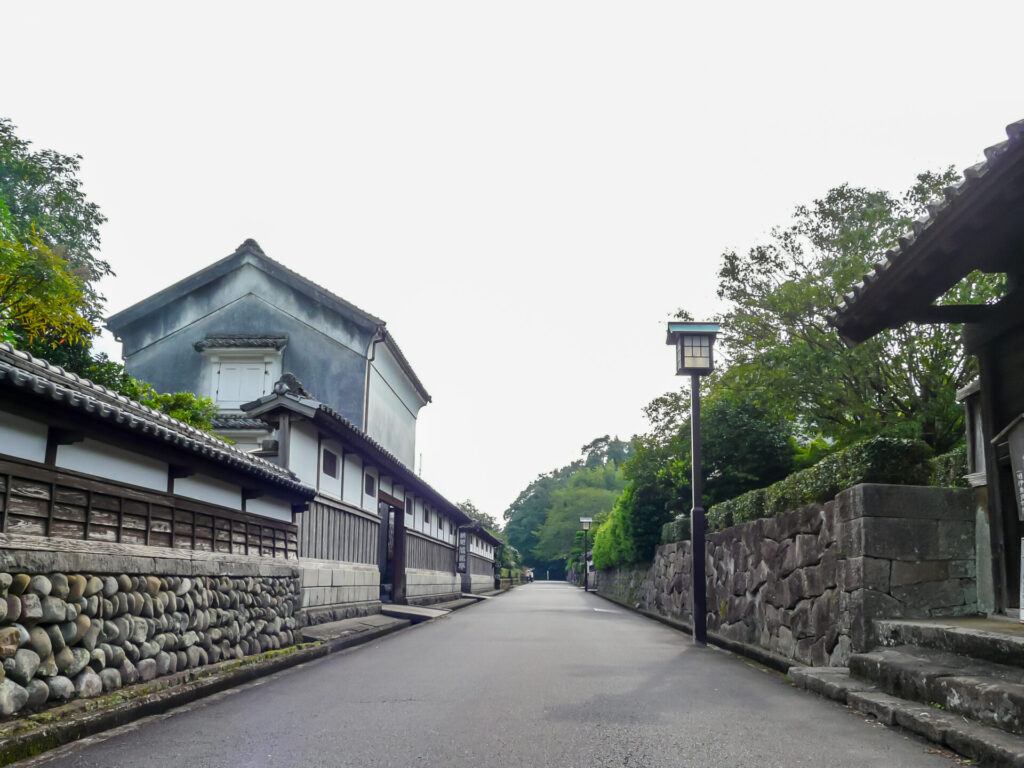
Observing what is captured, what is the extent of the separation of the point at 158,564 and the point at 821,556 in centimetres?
718

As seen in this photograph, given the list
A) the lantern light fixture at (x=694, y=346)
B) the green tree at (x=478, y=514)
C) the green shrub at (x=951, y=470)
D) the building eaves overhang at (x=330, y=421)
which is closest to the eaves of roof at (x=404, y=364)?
the building eaves overhang at (x=330, y=421)

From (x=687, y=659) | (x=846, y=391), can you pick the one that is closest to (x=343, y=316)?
(x=846, y=391)

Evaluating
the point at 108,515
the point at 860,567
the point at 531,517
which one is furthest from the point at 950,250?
the point at 531,517

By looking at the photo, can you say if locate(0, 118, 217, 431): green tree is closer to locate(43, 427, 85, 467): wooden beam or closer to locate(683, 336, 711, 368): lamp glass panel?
locate(43, 427, 85, 467): wooden beam

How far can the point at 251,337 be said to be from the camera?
26781 millimetres

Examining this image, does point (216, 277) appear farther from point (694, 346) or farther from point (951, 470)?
point (951, 470)

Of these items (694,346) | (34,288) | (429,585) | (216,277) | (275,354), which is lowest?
(429,585)

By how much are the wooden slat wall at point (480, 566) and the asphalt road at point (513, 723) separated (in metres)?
34.9

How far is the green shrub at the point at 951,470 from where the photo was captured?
8.90 m

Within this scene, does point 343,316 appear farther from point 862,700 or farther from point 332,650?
point 862,700

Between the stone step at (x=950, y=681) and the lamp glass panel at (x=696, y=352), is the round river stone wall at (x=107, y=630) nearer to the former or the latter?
the stone step at (x=950, y=681)

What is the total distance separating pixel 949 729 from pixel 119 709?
19.0ft

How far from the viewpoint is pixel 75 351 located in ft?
64.5

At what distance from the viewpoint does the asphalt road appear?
5121mm
